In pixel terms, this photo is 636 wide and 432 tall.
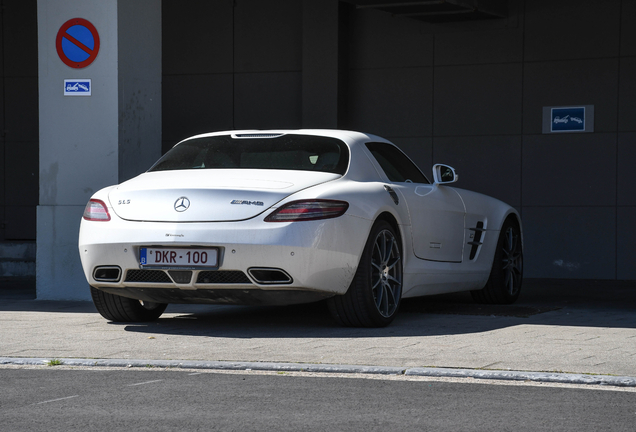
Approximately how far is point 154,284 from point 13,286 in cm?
532

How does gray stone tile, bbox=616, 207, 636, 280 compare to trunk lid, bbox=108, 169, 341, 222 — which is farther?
gray stone tile, bbox=616, 207, 636, 280

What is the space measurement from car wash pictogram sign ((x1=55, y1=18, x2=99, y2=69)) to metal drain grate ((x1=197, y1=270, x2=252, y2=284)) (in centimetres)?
374

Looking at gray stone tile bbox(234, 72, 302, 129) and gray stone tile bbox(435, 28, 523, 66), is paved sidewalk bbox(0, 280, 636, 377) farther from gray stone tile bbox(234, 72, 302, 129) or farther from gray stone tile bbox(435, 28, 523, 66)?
gray stone tile bbox(234, 72, 302, 129)

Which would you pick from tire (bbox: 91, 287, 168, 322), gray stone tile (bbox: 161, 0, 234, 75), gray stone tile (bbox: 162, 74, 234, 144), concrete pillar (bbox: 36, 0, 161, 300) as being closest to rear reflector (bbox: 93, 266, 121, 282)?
tire (bbox: 91, 287, 168, 322)

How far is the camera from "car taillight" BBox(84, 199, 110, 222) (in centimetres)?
697

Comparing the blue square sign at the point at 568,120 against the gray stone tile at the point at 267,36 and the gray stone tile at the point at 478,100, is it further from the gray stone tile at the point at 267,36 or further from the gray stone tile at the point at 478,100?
the gray stone tile at the point at 267,36

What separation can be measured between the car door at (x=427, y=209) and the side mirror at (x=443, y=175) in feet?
0.20

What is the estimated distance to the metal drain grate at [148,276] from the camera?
6.80 m

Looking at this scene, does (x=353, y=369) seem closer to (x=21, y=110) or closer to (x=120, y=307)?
(x=120, y=307)

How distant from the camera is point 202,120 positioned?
603 inches

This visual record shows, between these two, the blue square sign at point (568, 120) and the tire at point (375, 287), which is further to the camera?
the blue square sign at point (568, 120)

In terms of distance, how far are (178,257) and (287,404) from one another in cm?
234

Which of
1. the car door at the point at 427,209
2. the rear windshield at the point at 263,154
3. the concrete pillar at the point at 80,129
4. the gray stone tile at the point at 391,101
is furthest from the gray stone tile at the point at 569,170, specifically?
the rear windshield at the point at 263,154

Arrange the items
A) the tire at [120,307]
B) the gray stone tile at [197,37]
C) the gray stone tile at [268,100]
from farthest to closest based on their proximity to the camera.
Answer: the gray stone tile at [197,37], the gray stone tile at [268,100], the tire at [120,307]
